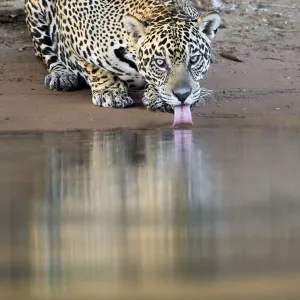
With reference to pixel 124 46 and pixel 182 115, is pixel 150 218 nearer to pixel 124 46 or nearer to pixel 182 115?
pixel 182 115

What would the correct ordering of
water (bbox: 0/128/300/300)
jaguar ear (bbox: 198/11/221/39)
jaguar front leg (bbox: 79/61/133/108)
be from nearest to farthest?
water (bbox: 0/128/300/300) < jaguar ear (bbox: 198/11/221/39) < jaguar front leg (bbox: 79/61/133/108)

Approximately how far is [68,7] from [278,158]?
4.40 m

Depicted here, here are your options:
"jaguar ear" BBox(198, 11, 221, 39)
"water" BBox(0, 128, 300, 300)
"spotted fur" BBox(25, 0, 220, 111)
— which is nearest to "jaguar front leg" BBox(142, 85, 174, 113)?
"spotted fur" BBox(25, 0, 220, 111)

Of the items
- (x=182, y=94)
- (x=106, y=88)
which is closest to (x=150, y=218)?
(x=182, y=94)

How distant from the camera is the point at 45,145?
8539 mm

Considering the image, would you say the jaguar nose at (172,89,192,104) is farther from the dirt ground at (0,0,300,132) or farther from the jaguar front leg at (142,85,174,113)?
the jaguar front leg at (142,85,174,113)

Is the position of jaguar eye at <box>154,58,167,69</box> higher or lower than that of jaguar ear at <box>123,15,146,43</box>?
lower

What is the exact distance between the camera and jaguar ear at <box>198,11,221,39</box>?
1020 centimetres

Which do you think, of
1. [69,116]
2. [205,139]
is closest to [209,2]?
[69,116]

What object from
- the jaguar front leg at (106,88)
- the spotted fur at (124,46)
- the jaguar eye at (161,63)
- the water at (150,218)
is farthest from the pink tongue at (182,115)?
the jaguar front leg at (106,88)

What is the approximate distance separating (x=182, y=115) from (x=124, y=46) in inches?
49.1

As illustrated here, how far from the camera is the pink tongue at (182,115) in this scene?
31.8 feet

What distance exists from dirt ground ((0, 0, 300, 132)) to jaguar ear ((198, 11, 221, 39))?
78 centimetres

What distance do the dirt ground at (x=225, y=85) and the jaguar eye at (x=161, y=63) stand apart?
499mm
